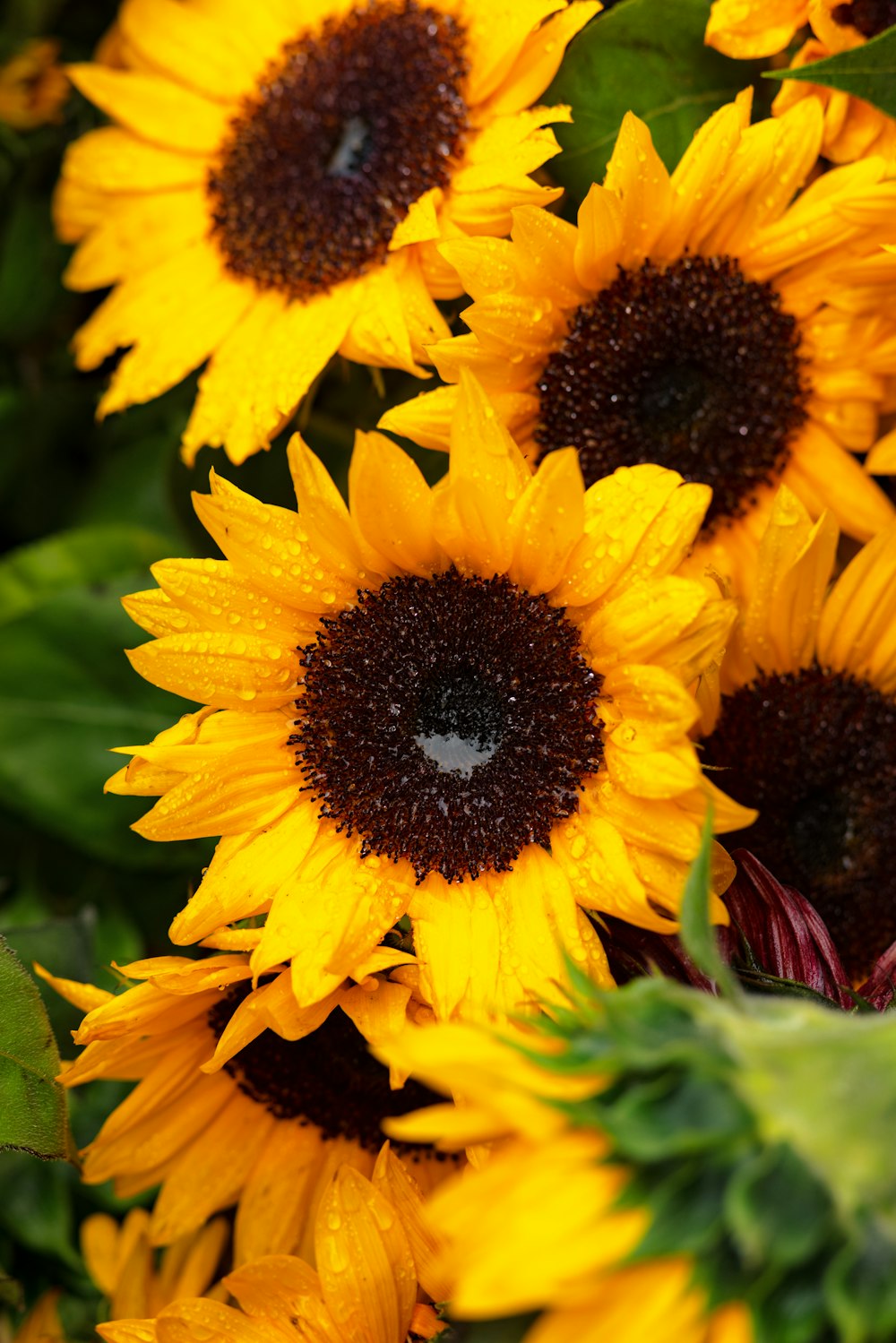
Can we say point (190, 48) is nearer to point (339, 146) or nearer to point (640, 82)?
point (339, 146)

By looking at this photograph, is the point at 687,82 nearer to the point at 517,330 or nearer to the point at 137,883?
the point at 517,330

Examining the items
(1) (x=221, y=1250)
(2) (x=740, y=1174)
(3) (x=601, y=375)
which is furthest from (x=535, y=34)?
(1) (x=221, y=1250)

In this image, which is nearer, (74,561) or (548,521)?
(548,521)

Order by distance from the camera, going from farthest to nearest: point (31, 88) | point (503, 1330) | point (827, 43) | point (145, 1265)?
1. point (31, 88)
2. point (145, 1265)
3. point (827, 43)
4. point (503, 1330)

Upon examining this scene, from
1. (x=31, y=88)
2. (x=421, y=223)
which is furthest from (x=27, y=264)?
(x=421, y=223)

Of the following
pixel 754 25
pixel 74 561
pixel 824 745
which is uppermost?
pixel 754 25

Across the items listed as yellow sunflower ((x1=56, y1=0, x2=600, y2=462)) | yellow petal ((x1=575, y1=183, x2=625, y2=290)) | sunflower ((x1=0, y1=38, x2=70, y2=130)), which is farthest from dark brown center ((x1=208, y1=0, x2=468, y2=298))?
sunflower ((x1=0, y1=38, x2=70, y2=130))
